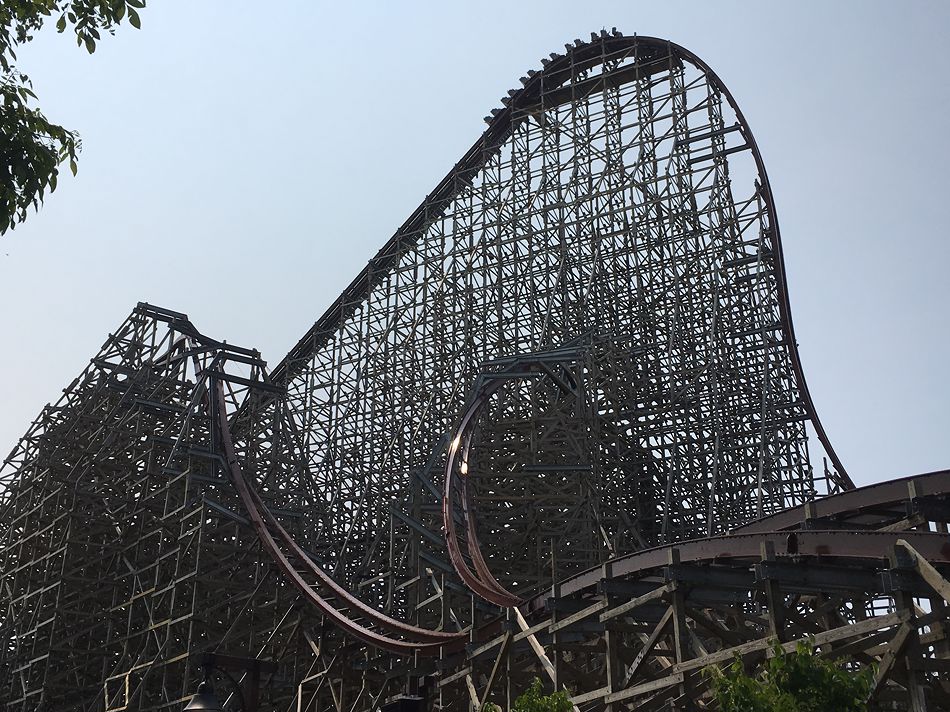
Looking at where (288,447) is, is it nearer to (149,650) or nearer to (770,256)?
(149,650)

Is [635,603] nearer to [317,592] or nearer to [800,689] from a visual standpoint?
[800,689]

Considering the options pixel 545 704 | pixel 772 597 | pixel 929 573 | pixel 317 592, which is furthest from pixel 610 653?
pixel 317 592

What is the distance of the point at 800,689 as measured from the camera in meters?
6.89

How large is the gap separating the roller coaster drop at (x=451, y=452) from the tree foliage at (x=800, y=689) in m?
5.14

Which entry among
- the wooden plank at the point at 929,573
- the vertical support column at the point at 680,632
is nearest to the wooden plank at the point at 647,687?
the vertical support column at the point at 680,632

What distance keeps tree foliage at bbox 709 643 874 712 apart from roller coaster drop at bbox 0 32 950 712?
16.8ft

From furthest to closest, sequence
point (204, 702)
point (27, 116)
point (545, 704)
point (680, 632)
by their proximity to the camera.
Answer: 1. point (680, 632)
2. point (545, 704)
3. point (204, 702)
4. point (27, 116)

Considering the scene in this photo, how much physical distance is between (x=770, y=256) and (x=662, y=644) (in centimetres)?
798

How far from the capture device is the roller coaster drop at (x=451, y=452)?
1603 cm

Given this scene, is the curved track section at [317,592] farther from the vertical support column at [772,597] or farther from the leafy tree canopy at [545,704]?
the vertical support column at [772,597]

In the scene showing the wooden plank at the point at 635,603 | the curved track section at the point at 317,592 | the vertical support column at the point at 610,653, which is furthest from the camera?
the curved track section at the point at 317,592

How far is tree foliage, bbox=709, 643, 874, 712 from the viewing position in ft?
22.2

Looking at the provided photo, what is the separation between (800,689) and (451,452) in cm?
1006

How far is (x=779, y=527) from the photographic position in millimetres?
11562
